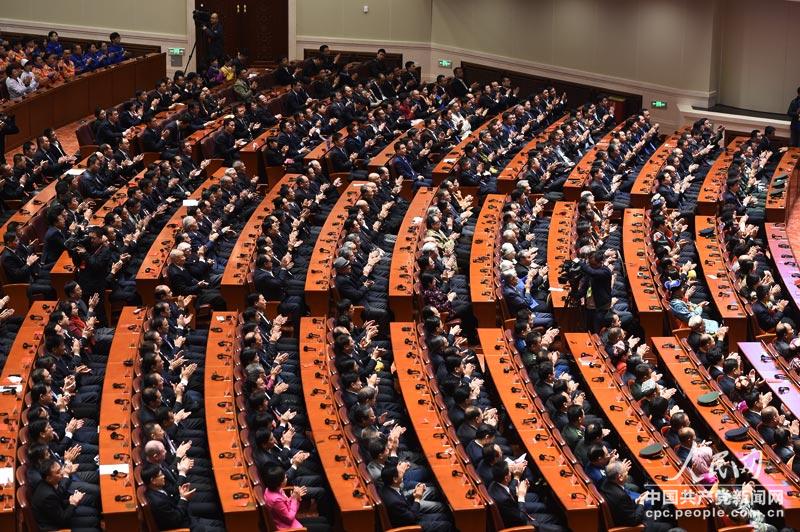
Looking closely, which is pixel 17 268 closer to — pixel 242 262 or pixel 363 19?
pixel 242 262

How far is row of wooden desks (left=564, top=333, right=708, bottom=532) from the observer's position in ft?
28.2

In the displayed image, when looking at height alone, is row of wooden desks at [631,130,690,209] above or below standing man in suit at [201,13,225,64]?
below

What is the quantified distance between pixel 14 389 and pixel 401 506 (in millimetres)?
3468

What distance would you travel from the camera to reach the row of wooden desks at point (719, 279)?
39.8 ft

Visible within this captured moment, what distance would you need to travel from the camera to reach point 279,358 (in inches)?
421

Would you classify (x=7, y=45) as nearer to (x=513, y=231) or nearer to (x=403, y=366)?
(x=513, y=231)

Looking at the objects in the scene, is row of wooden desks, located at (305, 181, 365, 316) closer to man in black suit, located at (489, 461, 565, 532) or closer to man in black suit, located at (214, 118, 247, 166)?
man in black suit, located at (214, 118, 247, 166)

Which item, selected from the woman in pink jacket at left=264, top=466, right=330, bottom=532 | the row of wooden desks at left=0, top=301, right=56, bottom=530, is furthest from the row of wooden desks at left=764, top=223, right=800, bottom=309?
the row of wooden desks at left=0, top=301, right=56, bottom=530

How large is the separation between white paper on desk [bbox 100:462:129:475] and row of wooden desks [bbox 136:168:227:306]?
370 centimetres

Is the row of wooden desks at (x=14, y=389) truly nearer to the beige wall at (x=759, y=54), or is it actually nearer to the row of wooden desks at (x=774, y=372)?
the row of wooden desks at (x=774, y=372)

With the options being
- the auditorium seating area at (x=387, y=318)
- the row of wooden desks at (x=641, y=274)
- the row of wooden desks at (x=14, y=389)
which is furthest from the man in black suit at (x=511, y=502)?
the row of wooden desks at (x=641, y=274)

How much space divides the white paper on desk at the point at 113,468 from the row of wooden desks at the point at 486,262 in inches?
179

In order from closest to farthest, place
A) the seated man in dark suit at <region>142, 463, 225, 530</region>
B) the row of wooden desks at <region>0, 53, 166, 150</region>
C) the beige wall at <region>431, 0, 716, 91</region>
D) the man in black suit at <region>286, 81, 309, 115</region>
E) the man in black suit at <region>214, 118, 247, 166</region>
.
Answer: the seated man in dark suit at <region>142, 463, 225, 530</region> < the man in black suit at <region>214, 118, 247, 166</region> < the row of wooden desks at <region>0, 53, 166, 150</region> < the man in black suit at <region>286, 81, 309, 115</region> < the beige wall at <region>431, 0, 716, 91</region>

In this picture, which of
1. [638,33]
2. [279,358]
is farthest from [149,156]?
[638,33]
